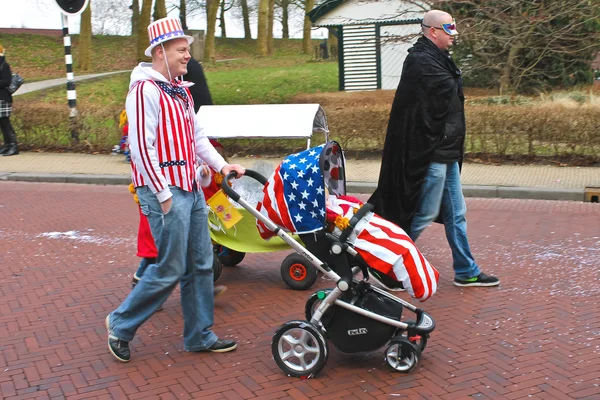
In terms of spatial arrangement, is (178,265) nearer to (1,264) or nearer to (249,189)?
(249,189)

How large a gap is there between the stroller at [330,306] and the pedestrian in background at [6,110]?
33.1ft

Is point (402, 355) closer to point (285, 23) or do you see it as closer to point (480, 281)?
point (480, 281)

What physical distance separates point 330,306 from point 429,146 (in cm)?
189

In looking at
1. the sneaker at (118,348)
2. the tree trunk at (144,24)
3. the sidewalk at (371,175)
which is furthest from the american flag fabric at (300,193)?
the tree trunk at (144,24)

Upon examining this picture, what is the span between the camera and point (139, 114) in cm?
440

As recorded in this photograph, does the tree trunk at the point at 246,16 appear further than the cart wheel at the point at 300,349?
Yes

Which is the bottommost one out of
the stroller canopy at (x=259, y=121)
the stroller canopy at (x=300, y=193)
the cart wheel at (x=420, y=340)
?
the cart wheel at (x=420, y=340)

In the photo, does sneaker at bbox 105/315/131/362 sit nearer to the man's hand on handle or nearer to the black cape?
the man's hand on handle

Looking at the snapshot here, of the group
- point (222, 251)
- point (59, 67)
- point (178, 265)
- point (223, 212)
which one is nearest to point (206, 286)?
point (178, 265)

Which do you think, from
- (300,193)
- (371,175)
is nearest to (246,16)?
(371,175)

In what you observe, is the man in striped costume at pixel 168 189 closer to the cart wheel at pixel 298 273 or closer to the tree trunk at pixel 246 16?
the cart wheel at pixel 298 273

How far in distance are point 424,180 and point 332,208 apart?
1.67 meters

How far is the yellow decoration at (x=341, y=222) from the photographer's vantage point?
14.6ft

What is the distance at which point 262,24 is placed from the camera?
34312mm
